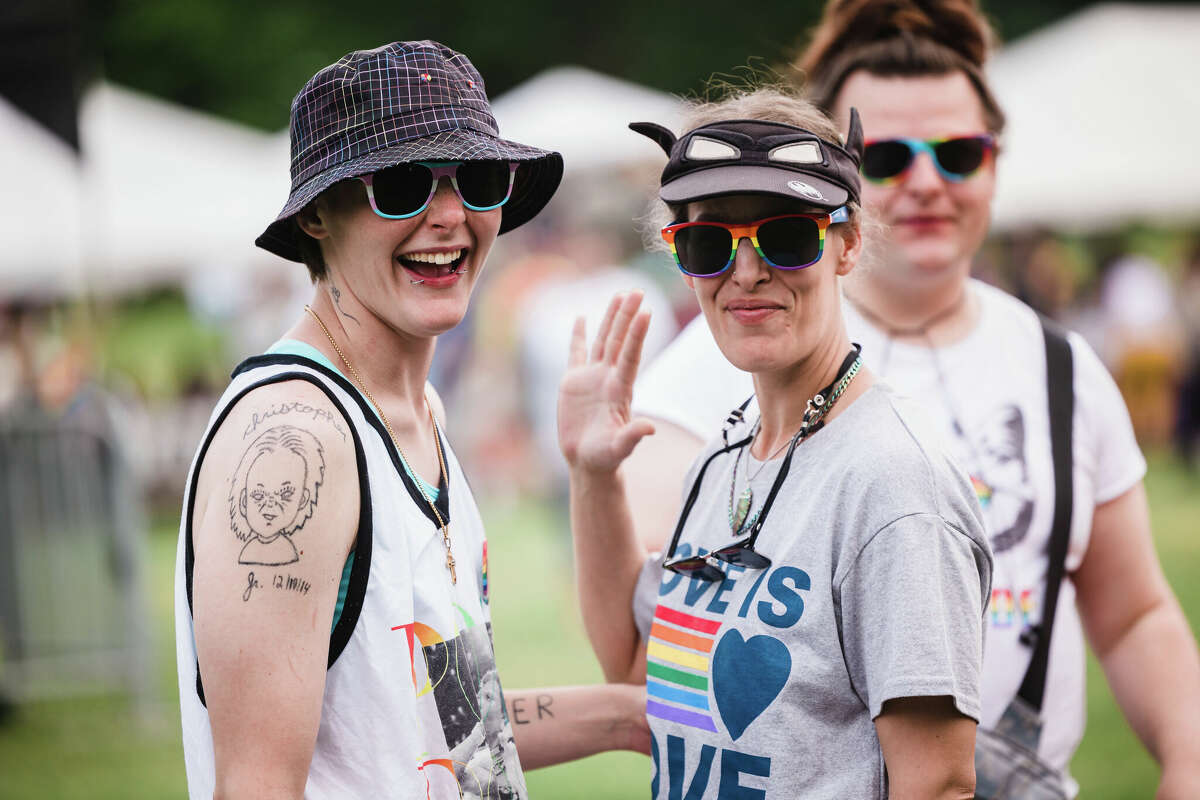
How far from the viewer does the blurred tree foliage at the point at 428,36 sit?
99.3ft

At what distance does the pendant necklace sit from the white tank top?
551 mm

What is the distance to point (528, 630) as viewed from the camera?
28.1 feet

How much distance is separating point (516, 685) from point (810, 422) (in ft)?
16.4

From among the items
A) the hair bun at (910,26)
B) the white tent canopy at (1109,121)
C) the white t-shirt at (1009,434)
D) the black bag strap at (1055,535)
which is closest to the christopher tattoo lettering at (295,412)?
the white t-shirt at (1009,434)

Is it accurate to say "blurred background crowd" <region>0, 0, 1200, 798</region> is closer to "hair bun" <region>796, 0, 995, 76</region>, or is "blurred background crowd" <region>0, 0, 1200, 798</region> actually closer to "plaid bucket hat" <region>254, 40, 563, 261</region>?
"hair bun" <region>796, 0, 995, 76</region>

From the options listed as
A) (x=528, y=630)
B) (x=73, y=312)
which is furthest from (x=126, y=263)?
(x=528, y=630)

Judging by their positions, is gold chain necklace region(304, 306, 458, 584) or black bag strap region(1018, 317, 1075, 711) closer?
gold chain necklace region(304, 306, 458, 584)

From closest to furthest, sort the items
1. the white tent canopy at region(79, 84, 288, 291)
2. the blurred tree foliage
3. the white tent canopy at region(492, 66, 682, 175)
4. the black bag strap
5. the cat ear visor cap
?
the cat ear visor cap < the black bag strap < the white tent canopy at region(492, 66, 682, 175) < the white tent canopy at region(79, 84, 288, 291) < the blurred tree foliage

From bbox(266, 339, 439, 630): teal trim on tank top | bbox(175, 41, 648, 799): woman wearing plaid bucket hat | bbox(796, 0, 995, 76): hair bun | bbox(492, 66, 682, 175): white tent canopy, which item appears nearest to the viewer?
bbox(175, 41, 648, 799): woman wearing plaid bucket hat

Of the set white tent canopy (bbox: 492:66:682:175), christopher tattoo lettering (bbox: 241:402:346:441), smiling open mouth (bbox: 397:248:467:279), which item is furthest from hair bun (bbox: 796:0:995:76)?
white tent canopy (bbox: 492:66:682:175)

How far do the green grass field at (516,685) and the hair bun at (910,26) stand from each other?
12.1ft

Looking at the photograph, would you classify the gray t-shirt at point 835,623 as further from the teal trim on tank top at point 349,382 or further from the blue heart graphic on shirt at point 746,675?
the teal trim on tank top at point 349,382

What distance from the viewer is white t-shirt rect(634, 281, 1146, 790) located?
111 inches

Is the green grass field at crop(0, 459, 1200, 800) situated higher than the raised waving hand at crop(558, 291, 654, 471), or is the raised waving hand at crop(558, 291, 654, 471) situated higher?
the raised waving hand at crop(558, 291, 654, 471)
